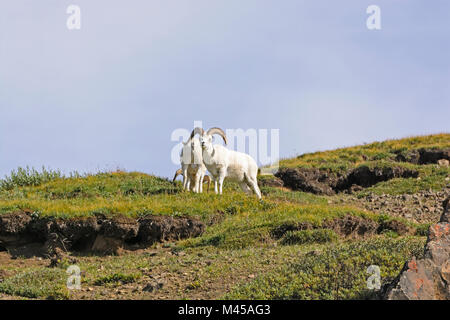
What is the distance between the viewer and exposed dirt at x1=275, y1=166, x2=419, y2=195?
102ft

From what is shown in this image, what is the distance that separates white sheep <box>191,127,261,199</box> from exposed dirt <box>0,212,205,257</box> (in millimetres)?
4417

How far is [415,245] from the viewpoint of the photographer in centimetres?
1253

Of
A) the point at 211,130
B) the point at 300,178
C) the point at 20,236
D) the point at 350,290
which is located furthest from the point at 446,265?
the point at 300,178

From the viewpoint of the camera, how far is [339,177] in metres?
32.1

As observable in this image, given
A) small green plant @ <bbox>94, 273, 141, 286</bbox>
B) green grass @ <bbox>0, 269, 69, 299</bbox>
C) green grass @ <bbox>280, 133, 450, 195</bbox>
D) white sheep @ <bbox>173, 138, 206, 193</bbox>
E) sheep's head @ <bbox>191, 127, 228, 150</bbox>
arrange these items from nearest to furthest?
→ green grass @ <bbox>0, 269, 69, 299</bbox> < small green plant @ <bbox>94, 273, 141, 286</bbox> < sheep's head @ <bbox>191, 127, 228, 150</bbox> < white sheep @ <bbox>173, 138, 206, 193</bbox> < green grass @ <bbox>280, 133, 450, 195</bbox>

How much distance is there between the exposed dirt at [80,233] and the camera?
1727 centimetres

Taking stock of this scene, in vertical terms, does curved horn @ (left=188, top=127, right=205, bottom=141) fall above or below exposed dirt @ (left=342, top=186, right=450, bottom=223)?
above

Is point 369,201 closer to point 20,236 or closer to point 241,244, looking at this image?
point 241,244

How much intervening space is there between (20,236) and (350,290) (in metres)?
11.1

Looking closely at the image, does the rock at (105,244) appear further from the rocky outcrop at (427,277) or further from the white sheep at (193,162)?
the rocky outcrop at (427,277)

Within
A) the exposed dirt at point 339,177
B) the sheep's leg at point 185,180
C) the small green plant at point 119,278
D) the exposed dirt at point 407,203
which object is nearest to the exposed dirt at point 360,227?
the exposed dirt at point 407,203

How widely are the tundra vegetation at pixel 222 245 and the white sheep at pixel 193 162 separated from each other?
79cm

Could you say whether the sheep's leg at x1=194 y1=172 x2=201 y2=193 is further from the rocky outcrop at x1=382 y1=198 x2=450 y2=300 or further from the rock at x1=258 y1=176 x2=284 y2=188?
the rocky outcrop at x1=382 y1=198 x2=450 y2=300

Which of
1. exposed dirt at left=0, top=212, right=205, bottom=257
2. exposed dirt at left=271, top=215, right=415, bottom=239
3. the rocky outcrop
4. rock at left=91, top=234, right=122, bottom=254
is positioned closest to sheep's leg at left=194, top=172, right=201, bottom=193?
exposed dirt at left=0, top=212, right=205, bottom=257
